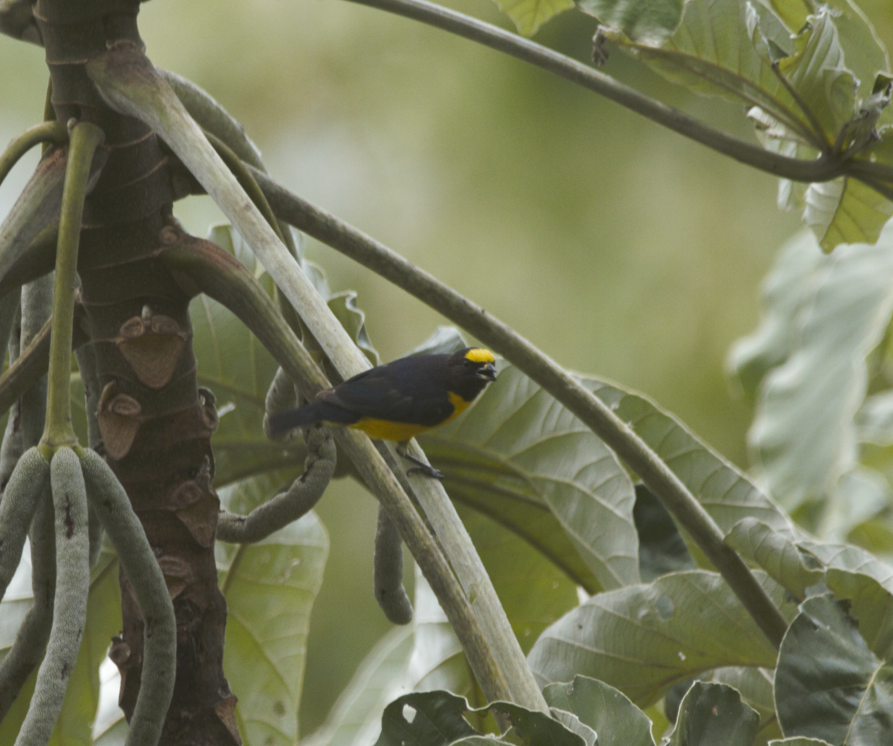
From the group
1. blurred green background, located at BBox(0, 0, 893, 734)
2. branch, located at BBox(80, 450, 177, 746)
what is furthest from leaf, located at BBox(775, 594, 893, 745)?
blurred green background, located at BBox(0, 0, 893, 734)

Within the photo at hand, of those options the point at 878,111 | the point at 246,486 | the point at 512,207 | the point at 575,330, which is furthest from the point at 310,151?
the point at 878,111

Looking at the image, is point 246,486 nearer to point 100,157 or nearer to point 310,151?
point 100,157

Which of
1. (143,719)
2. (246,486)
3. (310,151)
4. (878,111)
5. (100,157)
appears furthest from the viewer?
(310,151)

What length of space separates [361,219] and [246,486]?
3.39 meters

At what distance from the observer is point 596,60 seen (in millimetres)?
894

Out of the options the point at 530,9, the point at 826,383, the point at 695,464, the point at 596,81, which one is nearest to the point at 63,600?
the point at 596,81

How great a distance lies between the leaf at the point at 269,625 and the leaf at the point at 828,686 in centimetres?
56

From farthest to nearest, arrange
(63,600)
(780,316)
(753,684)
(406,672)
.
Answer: (780,316) → (406,672) → (753,684) → (63,600)

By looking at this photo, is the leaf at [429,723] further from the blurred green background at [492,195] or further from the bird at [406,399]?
the blurred green background at [492,195]

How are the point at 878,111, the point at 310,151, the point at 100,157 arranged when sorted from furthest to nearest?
the point at 310,151 → the point at 878,111 → the point at 100,157

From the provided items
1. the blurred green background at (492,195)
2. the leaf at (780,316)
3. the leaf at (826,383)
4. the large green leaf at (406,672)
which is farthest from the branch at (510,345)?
the blurred green background at (492,195)

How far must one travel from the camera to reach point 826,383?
1841 millimetres

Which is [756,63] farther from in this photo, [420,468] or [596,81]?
[420,468]

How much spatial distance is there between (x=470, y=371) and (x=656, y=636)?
1.01 ft
